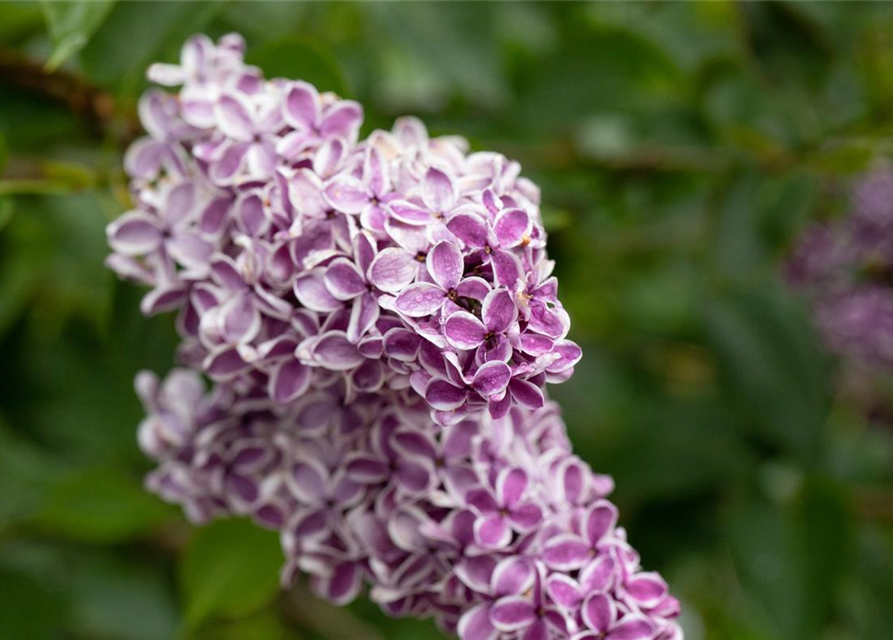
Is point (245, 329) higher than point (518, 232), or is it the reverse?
point (518, 232)

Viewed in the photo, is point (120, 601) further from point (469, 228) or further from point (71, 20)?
point (469, 228)

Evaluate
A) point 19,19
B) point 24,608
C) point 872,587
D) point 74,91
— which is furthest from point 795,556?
point 19,19

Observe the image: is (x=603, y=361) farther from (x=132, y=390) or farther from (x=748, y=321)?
(x=132, y=390)

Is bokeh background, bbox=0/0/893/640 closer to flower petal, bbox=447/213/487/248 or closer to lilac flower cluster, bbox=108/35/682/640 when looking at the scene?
lilac flower cluster, bbox=108/35/682/640

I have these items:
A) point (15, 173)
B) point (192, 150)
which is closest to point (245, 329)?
point (192, 150)

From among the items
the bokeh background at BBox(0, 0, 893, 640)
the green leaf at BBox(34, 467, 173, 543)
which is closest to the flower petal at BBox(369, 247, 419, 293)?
the bokeh background at BBox(0, 0, 893, 640)

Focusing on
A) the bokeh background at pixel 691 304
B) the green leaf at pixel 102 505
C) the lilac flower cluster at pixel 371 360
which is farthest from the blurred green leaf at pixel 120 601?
the lilac flower cluster at pixel 371 360

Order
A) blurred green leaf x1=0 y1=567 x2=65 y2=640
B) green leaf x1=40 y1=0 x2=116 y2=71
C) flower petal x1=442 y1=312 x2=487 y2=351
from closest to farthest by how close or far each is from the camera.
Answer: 1. flower petal x1=442 y1=312 x2=487 y2=351
2. green leaf x1=40 y1=0 x2=116 y2=71
3. blurred green leaf x1=0 y1=567 x2=65 y2=640
